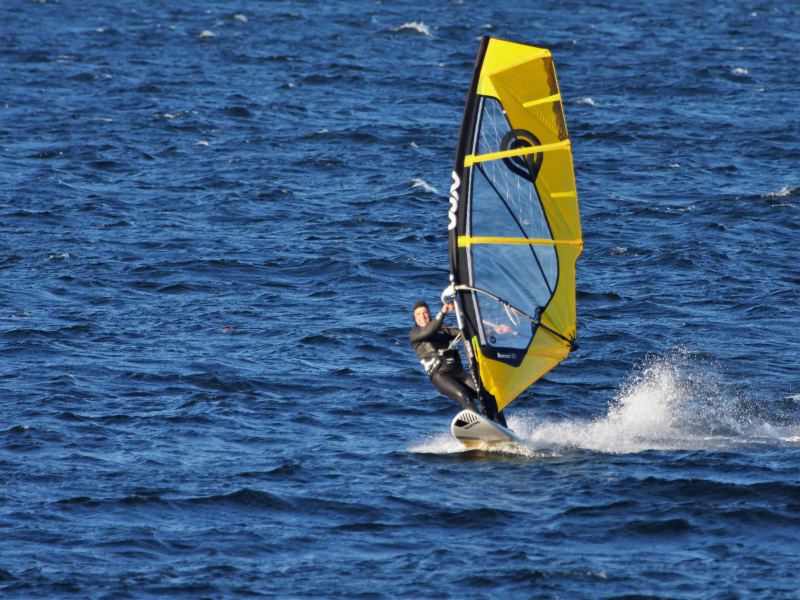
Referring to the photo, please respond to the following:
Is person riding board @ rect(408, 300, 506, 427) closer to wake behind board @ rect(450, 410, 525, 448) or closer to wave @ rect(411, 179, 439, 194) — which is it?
wake behind board @ rect(450, 410, 525, 448)

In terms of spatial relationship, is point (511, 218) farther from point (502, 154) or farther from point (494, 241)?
point (502, 154)

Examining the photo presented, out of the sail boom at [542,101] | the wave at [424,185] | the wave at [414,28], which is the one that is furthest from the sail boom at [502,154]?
the wave at [414,28]

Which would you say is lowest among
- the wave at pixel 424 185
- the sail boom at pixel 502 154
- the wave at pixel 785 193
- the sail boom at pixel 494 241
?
the wave at pixel 424 185

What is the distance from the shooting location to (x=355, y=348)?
24.7 meters

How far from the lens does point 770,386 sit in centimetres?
2206

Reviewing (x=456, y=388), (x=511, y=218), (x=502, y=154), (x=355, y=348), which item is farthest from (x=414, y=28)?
(x=456, y=388)

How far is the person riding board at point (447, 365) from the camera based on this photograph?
19.0m

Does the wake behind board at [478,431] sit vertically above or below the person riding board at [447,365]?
below

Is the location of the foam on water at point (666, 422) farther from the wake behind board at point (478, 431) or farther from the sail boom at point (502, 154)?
the sail boom at point (502, 154)

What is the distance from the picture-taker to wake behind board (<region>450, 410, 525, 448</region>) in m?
18.4

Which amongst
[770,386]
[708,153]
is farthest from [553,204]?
[708,153]

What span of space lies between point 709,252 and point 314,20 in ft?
134

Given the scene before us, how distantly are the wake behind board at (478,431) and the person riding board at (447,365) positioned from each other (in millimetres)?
339

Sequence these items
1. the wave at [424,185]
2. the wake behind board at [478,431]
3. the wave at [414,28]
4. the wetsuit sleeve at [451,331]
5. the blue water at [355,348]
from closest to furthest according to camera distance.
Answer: the blue water at [355,348] → the wake behind board at [478,431] → the wetsuit sleeve at [451,331] → the wave at [424,185] → the wave at [414,28]
